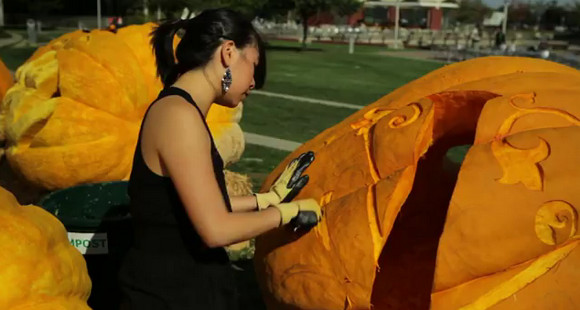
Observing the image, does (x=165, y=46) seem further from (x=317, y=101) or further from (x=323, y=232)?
(x=317, y=101)

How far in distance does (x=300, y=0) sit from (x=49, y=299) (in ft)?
105

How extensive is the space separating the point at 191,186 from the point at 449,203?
3.04ft

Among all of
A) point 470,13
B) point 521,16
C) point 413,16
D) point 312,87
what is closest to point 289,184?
point 312,87

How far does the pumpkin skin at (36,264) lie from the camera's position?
199 centimetres

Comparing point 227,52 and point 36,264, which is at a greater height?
point 227,52

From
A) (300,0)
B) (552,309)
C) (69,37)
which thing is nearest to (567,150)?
(552,309)

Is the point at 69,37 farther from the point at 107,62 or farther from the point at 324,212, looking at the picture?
the point at 324,212

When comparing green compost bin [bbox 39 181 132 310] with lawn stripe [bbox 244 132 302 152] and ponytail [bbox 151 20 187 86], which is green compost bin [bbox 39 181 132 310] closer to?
ponytail [bbox 151 20 187 86]

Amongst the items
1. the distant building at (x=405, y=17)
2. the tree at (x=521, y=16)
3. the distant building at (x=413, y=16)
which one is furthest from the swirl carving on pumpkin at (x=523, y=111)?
the tree at (x=521, y=16)

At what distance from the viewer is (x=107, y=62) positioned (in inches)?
184

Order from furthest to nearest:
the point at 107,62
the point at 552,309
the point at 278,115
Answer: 1. the point at 278,115
2. the point at 107,62
3. the point at 552,309

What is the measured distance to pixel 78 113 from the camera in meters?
4.60

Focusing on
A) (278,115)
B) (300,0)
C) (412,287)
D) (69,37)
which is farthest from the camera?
(300,0)

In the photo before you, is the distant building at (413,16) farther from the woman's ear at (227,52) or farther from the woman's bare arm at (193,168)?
the woman's bare arm at (193,168)
